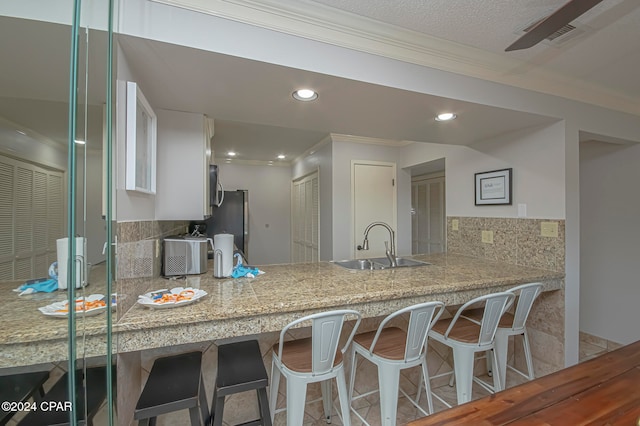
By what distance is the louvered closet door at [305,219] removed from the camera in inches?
163

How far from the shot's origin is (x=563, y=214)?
1.98 m

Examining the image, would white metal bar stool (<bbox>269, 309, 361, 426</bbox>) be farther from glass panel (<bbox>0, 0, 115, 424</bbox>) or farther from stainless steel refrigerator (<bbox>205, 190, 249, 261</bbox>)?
stainless steel refrigerator (<bbox>205, 190, 249, 261</bbox>)

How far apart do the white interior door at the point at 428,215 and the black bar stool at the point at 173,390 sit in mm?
3792

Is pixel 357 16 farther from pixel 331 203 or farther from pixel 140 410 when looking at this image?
pixel 331 203

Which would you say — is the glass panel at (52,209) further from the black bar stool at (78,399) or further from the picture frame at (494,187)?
the picture frame at (494,187)

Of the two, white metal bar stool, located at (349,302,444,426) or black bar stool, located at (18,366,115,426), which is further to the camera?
white metal bar stool, located at (349,302,444,426)

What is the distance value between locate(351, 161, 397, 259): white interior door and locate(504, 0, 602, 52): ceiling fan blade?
2478 millimetres

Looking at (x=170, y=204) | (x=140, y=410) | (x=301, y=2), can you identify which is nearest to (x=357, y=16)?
(x=301, y=2)

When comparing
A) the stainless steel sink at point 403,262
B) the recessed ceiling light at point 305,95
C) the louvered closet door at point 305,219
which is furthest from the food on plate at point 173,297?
the louvered closet door at point 305,219

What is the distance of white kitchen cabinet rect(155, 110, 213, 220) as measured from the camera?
172 cm

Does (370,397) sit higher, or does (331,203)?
(331,203)

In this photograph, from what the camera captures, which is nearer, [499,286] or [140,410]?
[140,410]

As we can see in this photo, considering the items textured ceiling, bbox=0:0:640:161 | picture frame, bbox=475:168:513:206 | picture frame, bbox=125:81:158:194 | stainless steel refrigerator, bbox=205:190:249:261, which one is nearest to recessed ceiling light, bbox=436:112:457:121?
textured ceiling, bbox=0:0:640:161

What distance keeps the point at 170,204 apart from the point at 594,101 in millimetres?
3234
